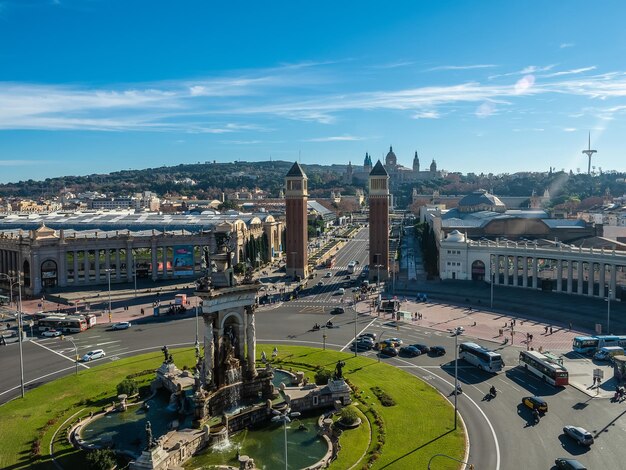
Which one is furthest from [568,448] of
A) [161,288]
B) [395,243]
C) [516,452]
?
[395,243]

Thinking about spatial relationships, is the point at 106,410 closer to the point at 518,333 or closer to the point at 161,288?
the point at 518,333

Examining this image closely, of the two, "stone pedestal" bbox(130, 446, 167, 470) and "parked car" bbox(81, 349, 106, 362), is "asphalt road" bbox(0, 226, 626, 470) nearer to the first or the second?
"parked car" bbox(81, 349, 106, 362)

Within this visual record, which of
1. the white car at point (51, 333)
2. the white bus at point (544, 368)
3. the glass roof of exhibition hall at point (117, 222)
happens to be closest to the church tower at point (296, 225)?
the glass roof of exhibition hall at point (117, 222)

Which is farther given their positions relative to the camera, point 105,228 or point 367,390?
point 105,228

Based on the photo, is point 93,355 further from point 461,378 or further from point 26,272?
point 26,272

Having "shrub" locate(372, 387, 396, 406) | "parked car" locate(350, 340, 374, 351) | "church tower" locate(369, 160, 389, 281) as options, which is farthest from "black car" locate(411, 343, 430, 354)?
"church tower" locate(369, 160, 389, 281)

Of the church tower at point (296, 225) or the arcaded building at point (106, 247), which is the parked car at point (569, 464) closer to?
the arcaded building at point (106, 247)
